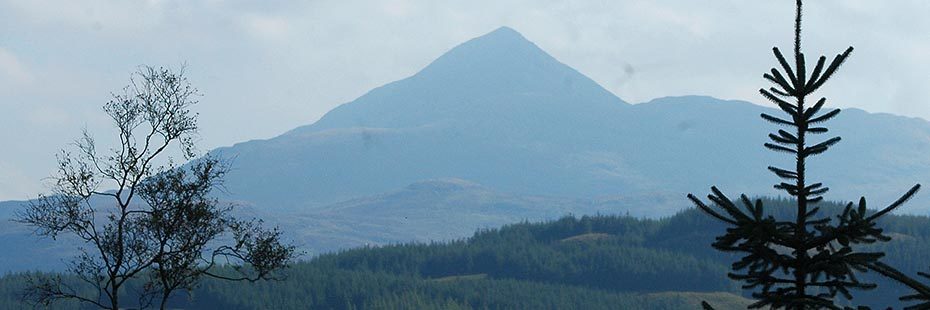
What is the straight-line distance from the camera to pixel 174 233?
1842 inches

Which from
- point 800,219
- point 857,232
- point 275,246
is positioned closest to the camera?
point 857,232

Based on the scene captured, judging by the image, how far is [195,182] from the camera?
158 ft

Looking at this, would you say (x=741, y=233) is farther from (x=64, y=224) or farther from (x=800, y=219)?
(x=64, y=224)

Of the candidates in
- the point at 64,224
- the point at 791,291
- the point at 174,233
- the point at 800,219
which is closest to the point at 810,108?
the point at 800,219

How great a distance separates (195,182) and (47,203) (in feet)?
19.8

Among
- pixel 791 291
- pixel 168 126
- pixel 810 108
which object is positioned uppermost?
pixel 168 126

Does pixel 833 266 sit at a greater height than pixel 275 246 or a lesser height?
lesser

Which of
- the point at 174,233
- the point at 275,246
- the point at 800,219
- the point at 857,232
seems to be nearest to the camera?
the point at 857,232

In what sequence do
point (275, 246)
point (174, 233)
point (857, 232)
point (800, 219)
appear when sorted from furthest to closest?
point (275, 246), point (174, 233), point (800, 219), point (857, 232)

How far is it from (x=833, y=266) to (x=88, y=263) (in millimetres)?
40358

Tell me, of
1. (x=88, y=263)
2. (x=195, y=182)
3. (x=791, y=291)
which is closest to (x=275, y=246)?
(x=195, y=182)

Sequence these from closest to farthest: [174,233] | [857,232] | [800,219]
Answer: [857,232] < [800,219] < [174,233]

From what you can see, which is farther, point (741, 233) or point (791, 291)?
point (791, 291)

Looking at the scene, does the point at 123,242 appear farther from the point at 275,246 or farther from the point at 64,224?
the point at 275,246
